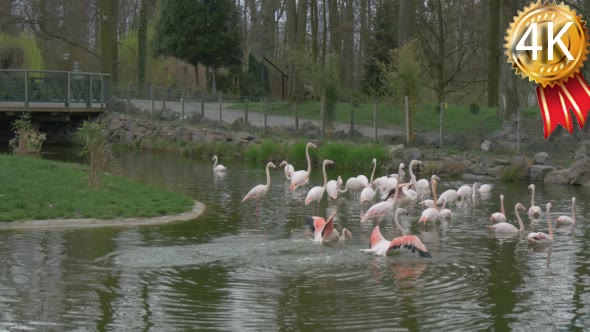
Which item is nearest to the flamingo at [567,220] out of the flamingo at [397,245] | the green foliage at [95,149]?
the flamingo at [397,245]

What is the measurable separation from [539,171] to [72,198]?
12339 mm

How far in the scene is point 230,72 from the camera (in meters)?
46.2

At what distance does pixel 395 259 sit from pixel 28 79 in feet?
78.1

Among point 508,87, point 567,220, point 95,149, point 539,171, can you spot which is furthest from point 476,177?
point 95,149

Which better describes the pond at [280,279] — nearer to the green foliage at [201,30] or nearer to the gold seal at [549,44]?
the gold seal at [549,44]

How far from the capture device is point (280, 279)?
10.4 metres

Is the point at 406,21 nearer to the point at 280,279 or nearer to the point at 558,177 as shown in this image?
the point at 558,177

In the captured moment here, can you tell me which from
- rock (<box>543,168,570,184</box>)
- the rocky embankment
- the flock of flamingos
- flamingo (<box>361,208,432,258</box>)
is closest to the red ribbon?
the rocky embankment

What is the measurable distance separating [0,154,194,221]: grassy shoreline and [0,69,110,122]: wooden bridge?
44.0ft

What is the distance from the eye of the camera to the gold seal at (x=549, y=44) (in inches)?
Result: 594

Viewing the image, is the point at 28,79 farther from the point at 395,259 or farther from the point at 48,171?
the point at 395,259

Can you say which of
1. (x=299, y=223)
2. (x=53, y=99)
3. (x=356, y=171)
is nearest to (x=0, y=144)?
(x=53, y=99)

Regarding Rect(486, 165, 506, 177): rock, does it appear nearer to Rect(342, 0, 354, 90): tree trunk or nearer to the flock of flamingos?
the flock of flamingos

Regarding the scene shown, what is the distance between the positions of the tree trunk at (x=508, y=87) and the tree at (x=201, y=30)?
1675 centimetres
